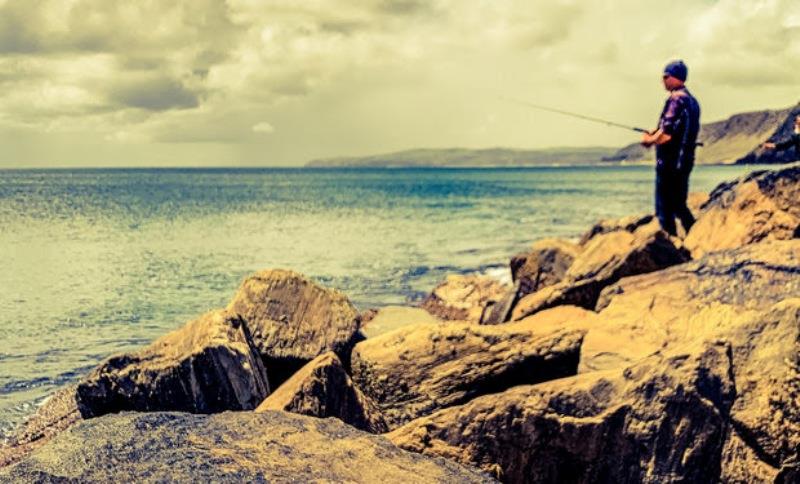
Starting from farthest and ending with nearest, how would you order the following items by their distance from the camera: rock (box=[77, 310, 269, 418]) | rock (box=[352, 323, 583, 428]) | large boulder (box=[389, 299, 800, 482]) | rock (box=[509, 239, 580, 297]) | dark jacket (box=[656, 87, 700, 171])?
1. rock (box=[509, 239, 580, 297])
2. dark jacket (box=[656, 87, 700, 171])
3. rock (box=[77, 310, 269, 418])
4. rock (box=[352, 323, 583, 428])
5. large boulder (box=[389, 299, 800, 482])

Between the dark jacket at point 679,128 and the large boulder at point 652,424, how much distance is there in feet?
18.0

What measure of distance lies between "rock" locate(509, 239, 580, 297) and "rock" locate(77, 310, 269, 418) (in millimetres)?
5962

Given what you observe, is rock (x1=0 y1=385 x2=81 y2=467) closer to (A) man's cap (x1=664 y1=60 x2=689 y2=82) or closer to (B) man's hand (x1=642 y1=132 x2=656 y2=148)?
(B) man's hand (x1=642 y1=132 x2=656 y2=148)

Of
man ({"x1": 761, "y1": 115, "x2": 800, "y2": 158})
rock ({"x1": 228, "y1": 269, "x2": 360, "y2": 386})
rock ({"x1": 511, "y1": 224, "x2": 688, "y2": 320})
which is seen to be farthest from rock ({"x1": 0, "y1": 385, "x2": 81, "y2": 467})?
man ({"x1": 761, "y1": 115, "x2": 800, "y2": 158})

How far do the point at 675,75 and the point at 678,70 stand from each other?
0.08 metres

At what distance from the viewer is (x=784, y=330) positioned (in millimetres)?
4609

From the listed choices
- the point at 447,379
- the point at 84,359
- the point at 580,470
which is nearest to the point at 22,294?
the point at 84,359

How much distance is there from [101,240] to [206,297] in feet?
56.6

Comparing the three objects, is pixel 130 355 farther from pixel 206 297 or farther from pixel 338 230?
pixel 338 230

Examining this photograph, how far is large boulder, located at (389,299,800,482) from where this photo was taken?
4262 millimetres

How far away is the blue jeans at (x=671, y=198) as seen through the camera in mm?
9883

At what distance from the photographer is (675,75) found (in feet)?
31.7

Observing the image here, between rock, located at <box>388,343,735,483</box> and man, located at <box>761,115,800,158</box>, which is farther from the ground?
man, located at <box>761,115,800,158</box>

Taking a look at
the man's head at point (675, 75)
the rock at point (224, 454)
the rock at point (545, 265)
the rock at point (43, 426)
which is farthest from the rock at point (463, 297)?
the rock at point (224, 454)
